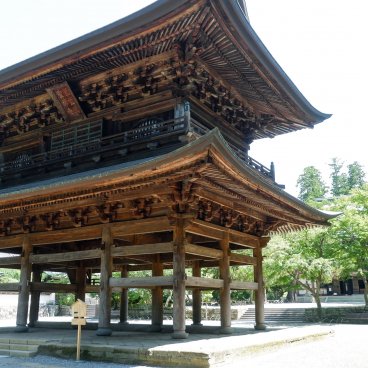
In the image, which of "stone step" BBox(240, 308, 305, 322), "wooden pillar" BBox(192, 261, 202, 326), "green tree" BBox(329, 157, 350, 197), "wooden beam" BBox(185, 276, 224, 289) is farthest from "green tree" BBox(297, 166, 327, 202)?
"wooden beam" BBox(185, 276, 224, 289)

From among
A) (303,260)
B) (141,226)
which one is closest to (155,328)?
(141,226)

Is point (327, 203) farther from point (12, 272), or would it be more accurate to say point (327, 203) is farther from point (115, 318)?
point (12, 272)

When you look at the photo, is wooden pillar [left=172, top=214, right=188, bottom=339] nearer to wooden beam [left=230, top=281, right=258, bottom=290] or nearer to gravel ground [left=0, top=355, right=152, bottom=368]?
gravel ground [left=0, top=355, right=152, bottom=368]

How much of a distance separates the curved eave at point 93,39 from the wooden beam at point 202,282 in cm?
618

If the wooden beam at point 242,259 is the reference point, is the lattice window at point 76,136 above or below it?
above

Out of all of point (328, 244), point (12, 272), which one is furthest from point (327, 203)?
point (12, 272)

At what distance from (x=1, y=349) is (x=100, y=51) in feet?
26.1

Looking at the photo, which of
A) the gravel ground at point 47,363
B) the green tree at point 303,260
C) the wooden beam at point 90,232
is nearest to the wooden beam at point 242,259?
the wooden beam at point 90,232

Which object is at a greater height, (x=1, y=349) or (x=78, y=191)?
(x=78, y=191)

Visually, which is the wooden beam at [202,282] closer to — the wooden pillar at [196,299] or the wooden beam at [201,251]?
the wooden beam at [201,251]

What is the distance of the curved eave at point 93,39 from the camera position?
9.35 m

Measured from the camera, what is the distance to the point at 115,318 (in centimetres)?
2652

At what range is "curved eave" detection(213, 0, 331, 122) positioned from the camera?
9.47m

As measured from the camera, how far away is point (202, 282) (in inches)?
419
